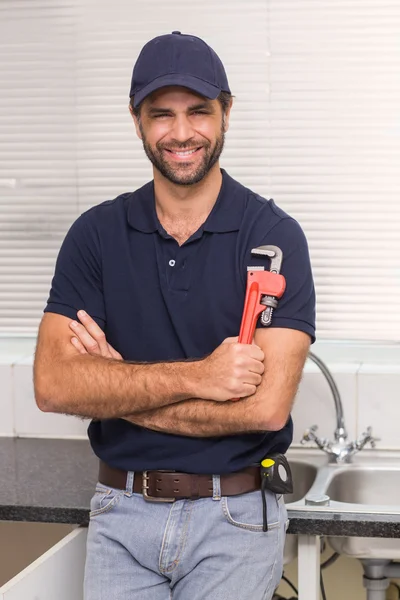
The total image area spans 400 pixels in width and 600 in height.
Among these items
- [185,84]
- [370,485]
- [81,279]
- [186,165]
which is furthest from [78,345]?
[370,485]

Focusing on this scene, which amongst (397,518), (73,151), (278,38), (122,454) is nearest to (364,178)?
(278,38)

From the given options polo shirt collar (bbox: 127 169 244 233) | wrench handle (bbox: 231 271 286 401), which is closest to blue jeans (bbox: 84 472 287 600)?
wrench handle (bbox: 231 271 286 401)

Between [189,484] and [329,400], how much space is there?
871mm

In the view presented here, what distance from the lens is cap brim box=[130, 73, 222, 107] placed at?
1729 mm

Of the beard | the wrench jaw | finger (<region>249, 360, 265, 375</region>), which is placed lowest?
finger (<region>249, 360, 265, 375</region>)

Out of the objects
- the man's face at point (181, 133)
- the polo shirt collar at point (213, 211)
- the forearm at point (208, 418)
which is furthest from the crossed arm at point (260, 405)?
the man's face at point (181, 133)

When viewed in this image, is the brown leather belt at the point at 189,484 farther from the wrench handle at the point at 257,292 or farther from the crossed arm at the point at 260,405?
the wrench handle at the point at 257,292

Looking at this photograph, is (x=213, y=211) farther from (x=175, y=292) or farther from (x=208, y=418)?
(x=208, y=418)

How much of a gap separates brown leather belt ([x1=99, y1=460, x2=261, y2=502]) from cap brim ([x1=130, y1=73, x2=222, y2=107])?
64 cm

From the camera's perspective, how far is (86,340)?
1.83 metres

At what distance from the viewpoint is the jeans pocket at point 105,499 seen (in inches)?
70.6

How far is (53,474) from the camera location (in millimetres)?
2314

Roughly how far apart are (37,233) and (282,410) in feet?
4.19

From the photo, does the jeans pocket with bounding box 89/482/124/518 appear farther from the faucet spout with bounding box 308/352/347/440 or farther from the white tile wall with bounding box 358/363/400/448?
the white tile wall with bounding box 358/363/400/448
